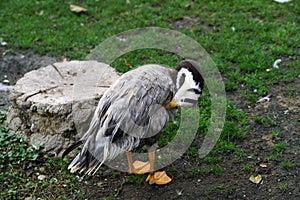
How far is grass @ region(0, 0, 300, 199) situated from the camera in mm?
5645

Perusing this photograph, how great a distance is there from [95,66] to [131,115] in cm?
→ 169

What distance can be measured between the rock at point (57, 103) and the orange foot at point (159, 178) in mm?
1016

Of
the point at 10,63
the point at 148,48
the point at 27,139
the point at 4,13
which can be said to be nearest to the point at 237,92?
the point at 148,48

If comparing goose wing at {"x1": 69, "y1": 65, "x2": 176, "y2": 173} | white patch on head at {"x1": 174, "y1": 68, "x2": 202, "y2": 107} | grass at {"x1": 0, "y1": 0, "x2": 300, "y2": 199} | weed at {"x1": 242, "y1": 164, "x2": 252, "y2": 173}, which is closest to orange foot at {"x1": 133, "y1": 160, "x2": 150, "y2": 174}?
grass at {"x1": 0, "y1": 0, "x2": 300, "y2": 199}

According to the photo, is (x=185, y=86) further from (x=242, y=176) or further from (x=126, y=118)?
(x=242, y=176)

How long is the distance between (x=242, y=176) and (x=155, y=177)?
1004 mm

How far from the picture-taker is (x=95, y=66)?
6.31 metres

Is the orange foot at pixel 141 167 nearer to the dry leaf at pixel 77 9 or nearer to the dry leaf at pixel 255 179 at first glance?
the dry leaf at pixel 255 179

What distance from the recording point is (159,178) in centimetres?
541

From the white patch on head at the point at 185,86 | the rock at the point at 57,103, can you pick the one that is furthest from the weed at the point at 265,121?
the rock at the point at 57,103

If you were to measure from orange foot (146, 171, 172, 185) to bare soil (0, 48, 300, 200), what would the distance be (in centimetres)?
5

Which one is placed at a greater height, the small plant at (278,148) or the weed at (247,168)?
the small plant at (278,148)

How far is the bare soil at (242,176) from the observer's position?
5.19m

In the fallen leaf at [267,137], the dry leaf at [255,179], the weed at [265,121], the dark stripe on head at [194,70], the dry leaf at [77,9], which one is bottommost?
the dry leaf at [255,179]
